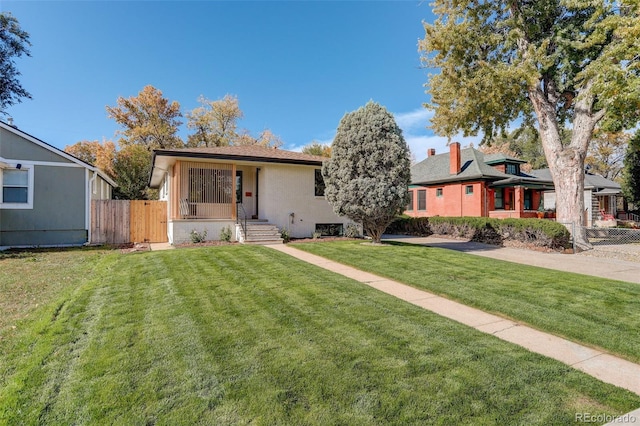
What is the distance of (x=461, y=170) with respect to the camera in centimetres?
2283

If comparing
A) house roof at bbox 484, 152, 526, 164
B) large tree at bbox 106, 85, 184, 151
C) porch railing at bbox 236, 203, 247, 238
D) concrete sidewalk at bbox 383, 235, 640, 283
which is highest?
large tree at bbox 106, 85, 184, 151

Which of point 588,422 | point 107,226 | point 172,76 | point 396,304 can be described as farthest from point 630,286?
point 172,76

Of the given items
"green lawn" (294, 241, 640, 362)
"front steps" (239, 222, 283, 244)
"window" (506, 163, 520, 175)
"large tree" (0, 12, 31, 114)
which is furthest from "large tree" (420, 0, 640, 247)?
"large tree" (0, 12, 31, 114)

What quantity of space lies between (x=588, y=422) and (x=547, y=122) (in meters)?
14.9

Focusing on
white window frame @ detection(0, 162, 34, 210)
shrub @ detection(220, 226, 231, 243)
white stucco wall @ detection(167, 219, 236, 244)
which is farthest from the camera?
shrub @ detection(220, 226, 231, 243)

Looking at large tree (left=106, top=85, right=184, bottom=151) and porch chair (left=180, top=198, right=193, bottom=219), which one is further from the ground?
large tree (left=106, top=85, right=184, bottom=151)

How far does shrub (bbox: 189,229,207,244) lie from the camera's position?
11555mm

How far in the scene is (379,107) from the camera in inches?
412

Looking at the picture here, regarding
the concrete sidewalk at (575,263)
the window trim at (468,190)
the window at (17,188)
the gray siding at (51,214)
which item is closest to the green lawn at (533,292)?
the concrete sidewalk at (575,263)

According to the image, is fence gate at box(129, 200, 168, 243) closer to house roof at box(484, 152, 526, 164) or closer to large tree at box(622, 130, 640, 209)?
house roof at box(484, 152, 526, 164)

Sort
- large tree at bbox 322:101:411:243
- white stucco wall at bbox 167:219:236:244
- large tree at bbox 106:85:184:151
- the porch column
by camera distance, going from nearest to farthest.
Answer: large tree at bbox 322:101:411:243, white stucco wall at bbox 167:219:236:244, the porch column, large tree at bbox 106:85:184:151

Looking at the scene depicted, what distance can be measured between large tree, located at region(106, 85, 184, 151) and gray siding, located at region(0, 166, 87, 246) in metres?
18.8

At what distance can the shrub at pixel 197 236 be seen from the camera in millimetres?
11555

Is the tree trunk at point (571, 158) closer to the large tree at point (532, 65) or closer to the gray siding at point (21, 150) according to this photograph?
Answer: the large tree at point (532, 65)
